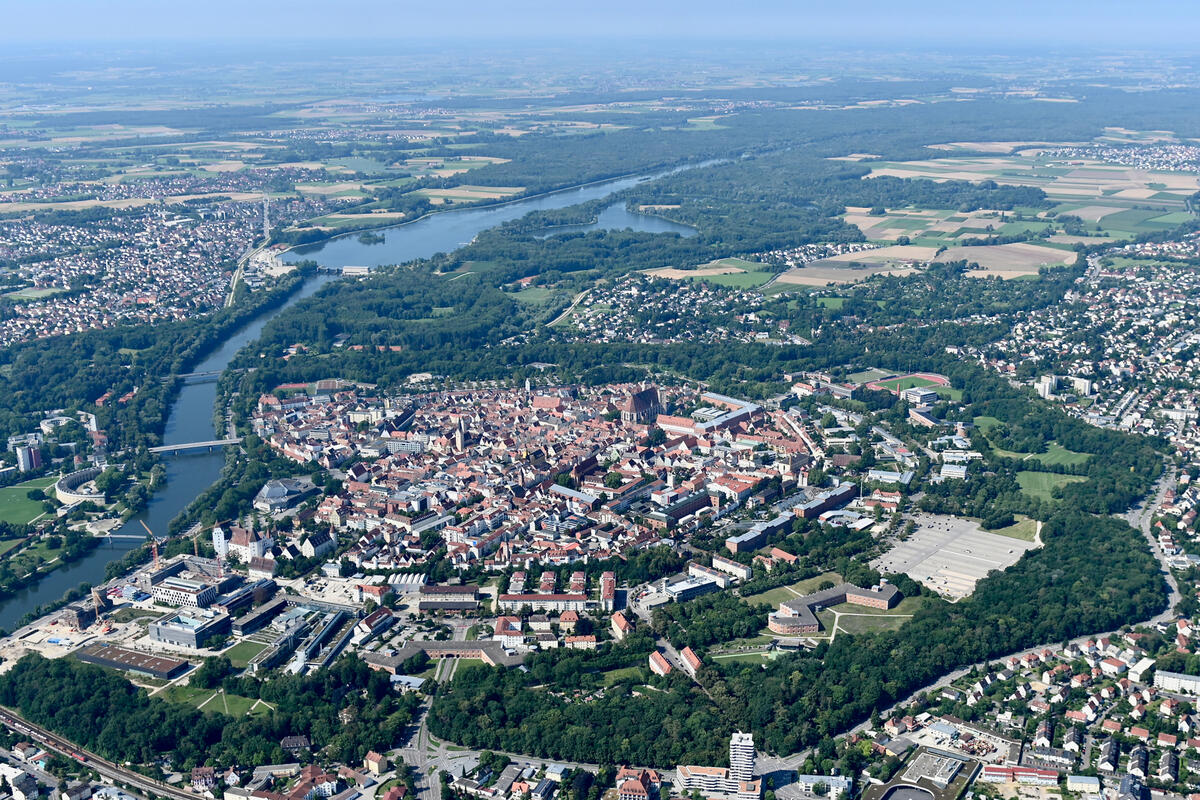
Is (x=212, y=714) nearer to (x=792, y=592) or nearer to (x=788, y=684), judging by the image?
(x=788, y=684)

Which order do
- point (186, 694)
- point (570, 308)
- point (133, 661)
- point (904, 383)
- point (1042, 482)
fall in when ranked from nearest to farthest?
point (186, 694), point (133, 661), point (1042, 482), point (904, 383), point (570, 308)

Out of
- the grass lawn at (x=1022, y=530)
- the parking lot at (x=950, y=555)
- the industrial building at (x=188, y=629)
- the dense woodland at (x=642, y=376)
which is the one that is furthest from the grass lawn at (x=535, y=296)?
the industrial building at (x=188, y=629)

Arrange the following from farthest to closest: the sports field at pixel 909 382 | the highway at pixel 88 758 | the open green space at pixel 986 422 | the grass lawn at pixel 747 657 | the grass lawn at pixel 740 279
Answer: the grass lawn at pixel 740 279 → the sports field at pixel 909 382 → the open green space at pixel 986 422 → the grass lawn at pixel 747 657 → the highway at pixel 88 758

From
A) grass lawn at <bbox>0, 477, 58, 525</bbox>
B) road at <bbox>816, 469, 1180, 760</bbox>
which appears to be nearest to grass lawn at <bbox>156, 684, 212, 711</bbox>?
road at <bbox>816, 469, 1180, 760</bbox>

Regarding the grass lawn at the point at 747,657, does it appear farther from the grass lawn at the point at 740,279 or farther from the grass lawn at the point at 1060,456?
the grass lawn at the point at 740,279

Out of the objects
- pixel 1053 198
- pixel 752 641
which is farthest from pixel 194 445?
pixel 1053 198

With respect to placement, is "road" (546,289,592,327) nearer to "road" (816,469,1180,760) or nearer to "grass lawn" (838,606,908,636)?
"road" (816,469,1180,760)

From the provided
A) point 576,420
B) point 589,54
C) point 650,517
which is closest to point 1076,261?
point 576,420
